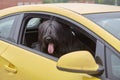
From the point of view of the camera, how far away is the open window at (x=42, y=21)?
3.75 metres

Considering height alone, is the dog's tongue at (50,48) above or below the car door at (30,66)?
above

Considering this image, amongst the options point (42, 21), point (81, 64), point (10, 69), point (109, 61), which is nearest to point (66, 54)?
point (81, 64)

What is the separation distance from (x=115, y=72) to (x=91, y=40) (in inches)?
18.0

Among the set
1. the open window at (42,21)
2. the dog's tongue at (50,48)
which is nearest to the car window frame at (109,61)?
the open window at (42,21)

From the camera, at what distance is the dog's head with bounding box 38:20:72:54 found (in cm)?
399

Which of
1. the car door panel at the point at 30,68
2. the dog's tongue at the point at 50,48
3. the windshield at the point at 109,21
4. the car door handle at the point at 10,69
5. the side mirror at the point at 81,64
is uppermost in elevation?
the windshield at the point at 109,21

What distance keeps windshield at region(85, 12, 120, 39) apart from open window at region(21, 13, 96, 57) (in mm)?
142

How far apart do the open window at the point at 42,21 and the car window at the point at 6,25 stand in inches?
6.7

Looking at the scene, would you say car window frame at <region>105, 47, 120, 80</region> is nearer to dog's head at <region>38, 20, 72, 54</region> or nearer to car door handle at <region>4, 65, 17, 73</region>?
dog's head at <region>38, 20, 72, 54</region>

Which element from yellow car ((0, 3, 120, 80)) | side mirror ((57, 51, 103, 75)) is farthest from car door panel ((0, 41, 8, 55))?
side mirror ((57, 51, 103, 75))

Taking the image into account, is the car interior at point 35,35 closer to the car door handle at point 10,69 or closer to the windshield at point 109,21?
the windshield at point 109,21

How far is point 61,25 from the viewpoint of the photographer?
Result: 13.3ft

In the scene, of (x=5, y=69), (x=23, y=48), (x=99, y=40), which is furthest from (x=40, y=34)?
(x=99, y=40)

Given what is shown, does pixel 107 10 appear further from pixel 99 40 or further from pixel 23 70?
pixel 23 70
